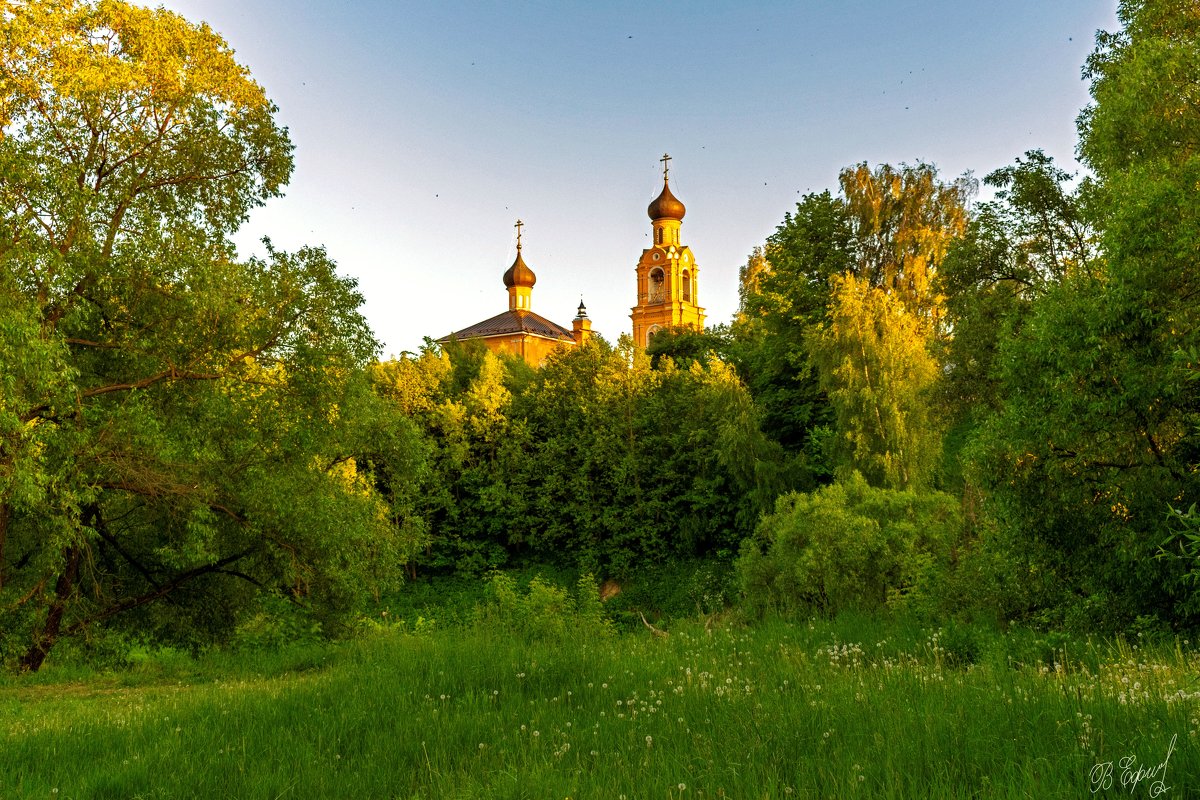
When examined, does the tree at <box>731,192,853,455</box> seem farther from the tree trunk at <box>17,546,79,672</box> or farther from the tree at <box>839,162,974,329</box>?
the tree trunk at <box>17,546,79,672</box>

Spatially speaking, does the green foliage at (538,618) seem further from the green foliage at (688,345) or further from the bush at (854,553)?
the green foliage at (688,345)

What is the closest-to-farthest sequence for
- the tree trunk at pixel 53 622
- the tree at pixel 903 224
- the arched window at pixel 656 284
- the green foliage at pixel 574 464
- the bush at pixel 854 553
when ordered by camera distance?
the tree trunk at pixel 53 622
the bush at pixel 854 553
the tree at pixel 903 224
the green foliage at pixel 574 464
the arched window at pixel 656 284

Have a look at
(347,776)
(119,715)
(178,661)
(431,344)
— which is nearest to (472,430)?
(431,344)

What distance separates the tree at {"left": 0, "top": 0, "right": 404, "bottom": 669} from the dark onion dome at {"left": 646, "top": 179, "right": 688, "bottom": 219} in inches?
2749

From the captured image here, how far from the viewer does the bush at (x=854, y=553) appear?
16.4 meters

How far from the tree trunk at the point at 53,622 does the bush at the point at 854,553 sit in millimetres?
13345

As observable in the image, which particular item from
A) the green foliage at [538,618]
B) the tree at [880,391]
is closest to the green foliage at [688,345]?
the tree at [880,391]

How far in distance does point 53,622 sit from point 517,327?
6728cm

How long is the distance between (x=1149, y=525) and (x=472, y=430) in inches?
1362

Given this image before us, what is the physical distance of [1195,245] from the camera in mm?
9125

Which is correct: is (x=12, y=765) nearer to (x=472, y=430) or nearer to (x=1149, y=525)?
(x=1149, y=525)

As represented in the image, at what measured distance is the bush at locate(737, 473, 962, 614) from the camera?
16.4 metres
